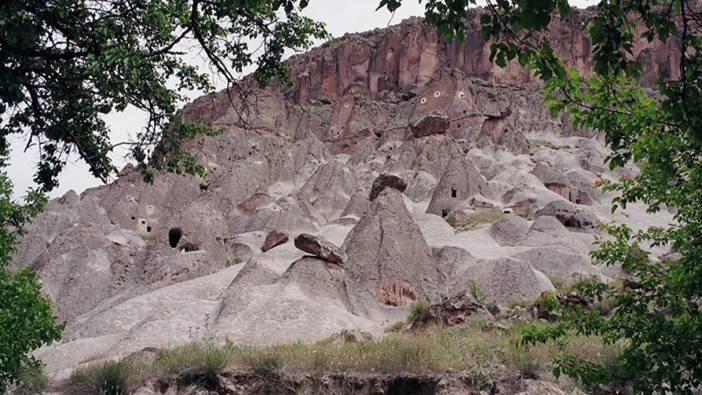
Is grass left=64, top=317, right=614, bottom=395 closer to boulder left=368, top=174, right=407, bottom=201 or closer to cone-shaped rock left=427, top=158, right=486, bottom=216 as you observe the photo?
boulder left=368, top=174, right=407, bottom=201

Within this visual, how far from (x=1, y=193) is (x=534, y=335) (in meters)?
9.48

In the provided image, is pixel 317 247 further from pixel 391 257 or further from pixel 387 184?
pixel 387 184

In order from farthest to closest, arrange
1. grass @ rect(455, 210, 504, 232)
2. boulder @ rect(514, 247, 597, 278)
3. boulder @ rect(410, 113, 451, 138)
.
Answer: boulder @ rect(410, 113, 451, 138) < grass @ rect(455, 210, 504, 232) < boulder @ rect(514, 247, 597, 278)

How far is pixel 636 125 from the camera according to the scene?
6.21 metres

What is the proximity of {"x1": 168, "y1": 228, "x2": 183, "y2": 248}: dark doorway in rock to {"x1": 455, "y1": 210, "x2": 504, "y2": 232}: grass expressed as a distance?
1524 centimetres

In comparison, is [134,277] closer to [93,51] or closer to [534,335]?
[93,51]

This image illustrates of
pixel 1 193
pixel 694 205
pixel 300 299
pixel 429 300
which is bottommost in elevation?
pixel 429 300

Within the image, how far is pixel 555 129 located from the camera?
82.6 m

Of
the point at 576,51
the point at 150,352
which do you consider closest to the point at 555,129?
the point at 576,51

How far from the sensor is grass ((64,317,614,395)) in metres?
9.95

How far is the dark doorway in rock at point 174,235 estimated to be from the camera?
31.2m

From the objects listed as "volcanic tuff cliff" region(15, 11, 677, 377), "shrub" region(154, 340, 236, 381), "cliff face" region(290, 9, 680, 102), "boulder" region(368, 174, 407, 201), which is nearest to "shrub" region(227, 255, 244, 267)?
"volcanic tuff cliff" region(15, 11, 677, 377)

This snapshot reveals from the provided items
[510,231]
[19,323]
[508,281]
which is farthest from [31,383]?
[510,231]

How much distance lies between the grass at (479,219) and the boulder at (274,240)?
32.2 ft
